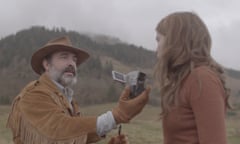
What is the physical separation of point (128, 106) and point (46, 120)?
0.78 meters

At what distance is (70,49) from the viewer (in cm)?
386

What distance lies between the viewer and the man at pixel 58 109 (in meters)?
3.11

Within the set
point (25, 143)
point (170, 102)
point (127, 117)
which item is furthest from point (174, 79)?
point (25, 143)

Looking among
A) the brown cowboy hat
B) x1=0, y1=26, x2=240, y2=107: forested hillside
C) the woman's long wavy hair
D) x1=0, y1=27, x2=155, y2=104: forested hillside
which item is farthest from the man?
x1=0, y1=26, x2=240, y2=107: forested hillside

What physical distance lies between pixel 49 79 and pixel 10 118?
19.3 inches

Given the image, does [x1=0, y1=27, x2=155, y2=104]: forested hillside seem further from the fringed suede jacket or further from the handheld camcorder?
the handheld camcorder

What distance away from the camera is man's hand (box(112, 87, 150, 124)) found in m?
2.75

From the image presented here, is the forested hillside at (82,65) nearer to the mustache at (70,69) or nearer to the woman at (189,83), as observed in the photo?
the mustache at (70,69)

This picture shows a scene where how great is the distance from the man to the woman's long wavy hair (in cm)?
36

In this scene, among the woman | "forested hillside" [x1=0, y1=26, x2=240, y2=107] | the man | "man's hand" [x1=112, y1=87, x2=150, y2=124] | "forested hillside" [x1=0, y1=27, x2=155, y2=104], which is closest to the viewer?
the woman

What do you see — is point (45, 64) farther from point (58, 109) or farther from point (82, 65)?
point (82, 65)

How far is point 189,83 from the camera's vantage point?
224 cm

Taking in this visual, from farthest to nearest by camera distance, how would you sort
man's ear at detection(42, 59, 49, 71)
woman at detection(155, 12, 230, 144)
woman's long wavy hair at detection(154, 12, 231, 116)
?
man's ear at detection(42, 59, 49, 71) < woman's long wavy hair at detection(154, 12, 231, 116) < woman at detection(155, 12, 230, 144)

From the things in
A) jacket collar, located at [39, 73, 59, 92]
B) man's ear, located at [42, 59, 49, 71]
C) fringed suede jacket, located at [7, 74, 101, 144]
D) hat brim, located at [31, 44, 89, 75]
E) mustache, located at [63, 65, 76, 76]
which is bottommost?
fringed suede jacket, located at [7, 74, 101, 144]
